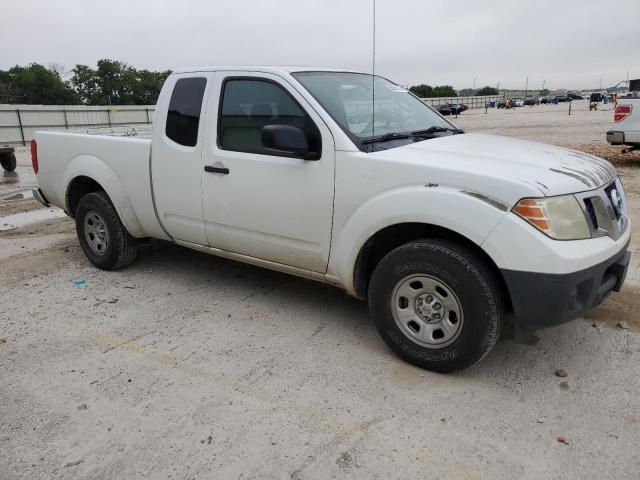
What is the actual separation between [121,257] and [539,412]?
3999 mm

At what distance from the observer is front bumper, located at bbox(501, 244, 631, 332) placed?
283 centimetres

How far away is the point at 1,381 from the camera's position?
132 inches

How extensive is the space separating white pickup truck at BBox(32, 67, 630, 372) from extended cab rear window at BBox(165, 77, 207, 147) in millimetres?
13

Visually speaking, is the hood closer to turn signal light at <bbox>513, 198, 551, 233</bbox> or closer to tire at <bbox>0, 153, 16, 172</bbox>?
turn signal light at <bbox>513, 198, 551, 233</bbox>

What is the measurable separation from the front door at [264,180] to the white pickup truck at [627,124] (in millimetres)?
9461

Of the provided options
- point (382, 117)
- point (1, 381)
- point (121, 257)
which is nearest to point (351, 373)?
point (382, 117)

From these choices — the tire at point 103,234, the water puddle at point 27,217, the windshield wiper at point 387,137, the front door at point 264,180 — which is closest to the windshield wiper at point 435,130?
the windshield wiper at point 387,137

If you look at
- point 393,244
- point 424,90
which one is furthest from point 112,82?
point 393,244

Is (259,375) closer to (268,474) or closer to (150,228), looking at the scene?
(268,474)

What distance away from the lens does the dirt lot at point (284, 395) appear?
2.58 meters

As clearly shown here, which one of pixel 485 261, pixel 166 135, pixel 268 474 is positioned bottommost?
pixel 268 474

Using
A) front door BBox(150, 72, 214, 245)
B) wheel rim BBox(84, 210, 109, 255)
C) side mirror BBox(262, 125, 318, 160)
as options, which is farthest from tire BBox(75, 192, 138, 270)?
side mirror BBox(262, 125, 318, 160)

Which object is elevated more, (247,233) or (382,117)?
(382,117)

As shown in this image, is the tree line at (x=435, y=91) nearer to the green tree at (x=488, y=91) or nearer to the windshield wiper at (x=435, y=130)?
the green tree at (x=488, y=91)
